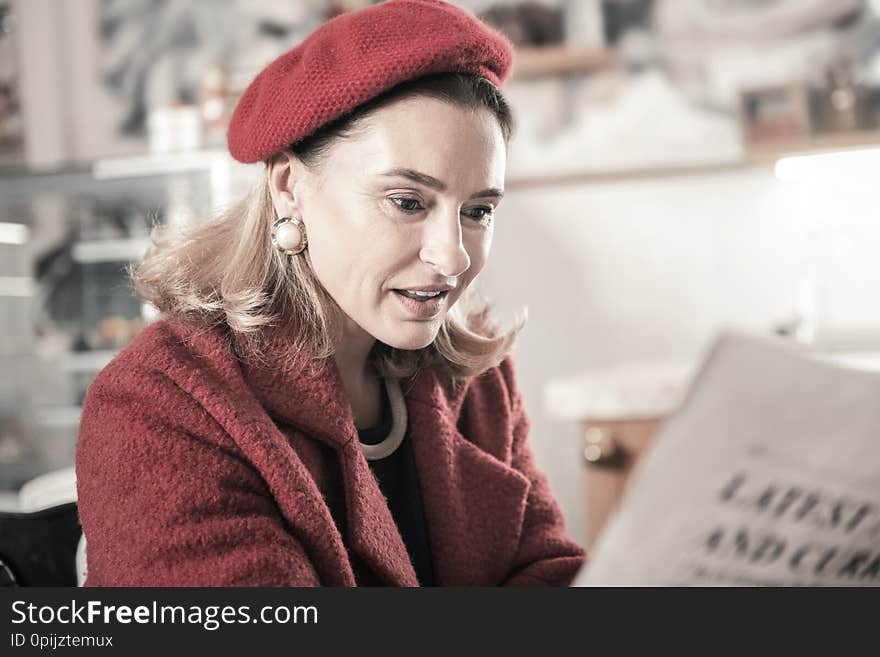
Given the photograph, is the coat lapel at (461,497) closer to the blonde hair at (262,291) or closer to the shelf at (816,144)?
the blonde hair at (262,291)

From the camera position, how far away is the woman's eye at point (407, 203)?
99cm

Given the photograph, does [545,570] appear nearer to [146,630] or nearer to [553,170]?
[146,630]

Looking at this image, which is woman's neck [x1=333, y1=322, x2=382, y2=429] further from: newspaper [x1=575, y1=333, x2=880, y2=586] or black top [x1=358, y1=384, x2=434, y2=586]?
newspaper [x1=575, y1=333, x2=880, y2=586]

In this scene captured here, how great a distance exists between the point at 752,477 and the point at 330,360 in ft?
2.00

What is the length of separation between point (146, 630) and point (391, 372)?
63 centimetres

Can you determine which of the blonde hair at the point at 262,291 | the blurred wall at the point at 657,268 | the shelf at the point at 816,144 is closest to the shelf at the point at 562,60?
the blurred wall at the point at 657,268

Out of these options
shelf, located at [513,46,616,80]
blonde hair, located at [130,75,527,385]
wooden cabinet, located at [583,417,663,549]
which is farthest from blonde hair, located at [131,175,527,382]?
shelf, located at [513,46,616,80]

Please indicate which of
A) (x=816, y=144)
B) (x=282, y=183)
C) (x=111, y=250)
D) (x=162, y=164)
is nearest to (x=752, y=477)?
(x=282, y=183)

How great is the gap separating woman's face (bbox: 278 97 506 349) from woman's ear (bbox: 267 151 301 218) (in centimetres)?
3

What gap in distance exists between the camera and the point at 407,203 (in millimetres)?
994

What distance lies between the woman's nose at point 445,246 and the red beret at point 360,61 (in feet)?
0.50

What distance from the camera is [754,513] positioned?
55 cm

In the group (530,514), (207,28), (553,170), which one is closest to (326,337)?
(530,514)

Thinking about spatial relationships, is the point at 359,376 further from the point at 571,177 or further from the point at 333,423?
the point at 571,177
